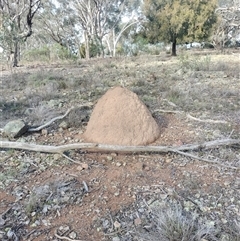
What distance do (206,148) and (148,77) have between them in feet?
13.7

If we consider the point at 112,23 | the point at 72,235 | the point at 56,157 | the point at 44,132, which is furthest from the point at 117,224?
the point at 112,23

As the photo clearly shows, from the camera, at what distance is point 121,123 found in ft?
10.6

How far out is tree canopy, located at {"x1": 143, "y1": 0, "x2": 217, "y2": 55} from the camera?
1509cm

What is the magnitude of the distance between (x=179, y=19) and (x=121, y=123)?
1304 centimetres

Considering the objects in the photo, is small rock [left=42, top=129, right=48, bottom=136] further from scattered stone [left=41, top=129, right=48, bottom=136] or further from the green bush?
the green bush

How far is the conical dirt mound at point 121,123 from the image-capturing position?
316cm

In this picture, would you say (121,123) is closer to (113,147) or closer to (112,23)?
(113,147)

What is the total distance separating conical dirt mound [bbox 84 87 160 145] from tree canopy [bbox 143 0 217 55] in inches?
501

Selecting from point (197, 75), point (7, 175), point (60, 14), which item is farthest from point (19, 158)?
point (60, 14)

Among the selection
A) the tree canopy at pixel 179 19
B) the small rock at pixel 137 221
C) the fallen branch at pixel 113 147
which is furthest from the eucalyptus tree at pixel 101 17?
the small rock at pixel 137 221

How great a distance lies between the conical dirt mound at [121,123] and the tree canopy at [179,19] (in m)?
12.7

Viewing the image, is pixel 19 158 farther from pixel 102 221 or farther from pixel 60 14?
pixel 60 14

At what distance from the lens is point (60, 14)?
25.5m

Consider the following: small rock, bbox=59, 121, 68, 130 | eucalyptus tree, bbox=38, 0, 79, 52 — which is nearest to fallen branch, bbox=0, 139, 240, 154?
small rock, bbox=59, 121, 68, 130
